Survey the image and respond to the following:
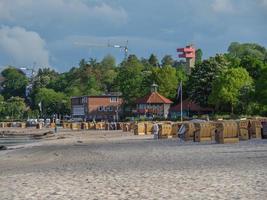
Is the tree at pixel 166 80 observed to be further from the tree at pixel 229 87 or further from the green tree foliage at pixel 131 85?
the tree at pixel 229 87

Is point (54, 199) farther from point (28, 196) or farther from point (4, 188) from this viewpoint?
point (4, 188)

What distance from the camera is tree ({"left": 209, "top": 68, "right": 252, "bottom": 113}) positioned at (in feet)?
344

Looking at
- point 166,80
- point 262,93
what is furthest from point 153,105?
point 262,93

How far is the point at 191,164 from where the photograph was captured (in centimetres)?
2441

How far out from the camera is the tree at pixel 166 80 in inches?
5512

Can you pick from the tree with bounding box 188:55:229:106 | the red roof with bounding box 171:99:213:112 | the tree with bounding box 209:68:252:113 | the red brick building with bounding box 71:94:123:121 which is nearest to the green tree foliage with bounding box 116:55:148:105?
the red roof with bounding box 171:99:213:112

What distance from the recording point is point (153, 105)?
140 m

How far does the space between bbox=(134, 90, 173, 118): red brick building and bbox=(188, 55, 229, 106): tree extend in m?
19.0

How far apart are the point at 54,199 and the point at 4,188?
366cm

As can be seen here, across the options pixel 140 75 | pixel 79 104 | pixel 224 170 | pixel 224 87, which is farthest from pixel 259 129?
pixel 79 104

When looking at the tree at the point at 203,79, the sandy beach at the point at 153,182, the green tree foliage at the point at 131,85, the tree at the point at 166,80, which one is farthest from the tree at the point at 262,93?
the sandy beach at the point at 153,182

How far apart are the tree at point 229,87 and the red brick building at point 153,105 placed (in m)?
30.4

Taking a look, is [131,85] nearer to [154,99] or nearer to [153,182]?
[154,99]

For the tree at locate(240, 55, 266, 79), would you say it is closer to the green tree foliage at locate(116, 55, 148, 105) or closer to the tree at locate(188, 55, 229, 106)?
the tree at locate(188, 55, 229, 106)
